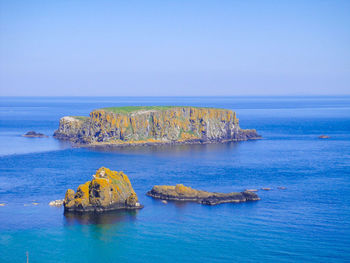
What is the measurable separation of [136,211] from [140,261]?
16290 mm

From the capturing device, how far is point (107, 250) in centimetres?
5544

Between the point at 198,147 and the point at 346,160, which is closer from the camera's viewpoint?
the point at 346,160

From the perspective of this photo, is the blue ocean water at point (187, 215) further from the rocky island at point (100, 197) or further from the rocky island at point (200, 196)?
the rocky island at point (100, 197)

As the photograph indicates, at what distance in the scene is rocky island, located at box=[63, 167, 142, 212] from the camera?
68125 millimetres

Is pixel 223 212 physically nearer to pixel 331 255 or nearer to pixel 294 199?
pixel 294 199

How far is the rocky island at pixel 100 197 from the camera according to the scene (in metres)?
68.1

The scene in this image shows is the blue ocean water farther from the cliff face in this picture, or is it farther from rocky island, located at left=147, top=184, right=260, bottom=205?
the cliff face

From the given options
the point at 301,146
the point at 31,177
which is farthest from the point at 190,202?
the point at 301,146

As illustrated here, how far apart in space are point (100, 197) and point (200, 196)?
15996 millimetres

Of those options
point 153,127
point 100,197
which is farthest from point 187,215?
point 153,127

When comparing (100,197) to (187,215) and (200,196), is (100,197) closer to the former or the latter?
(187,215)

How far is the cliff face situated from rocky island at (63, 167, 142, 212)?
68.6 meters

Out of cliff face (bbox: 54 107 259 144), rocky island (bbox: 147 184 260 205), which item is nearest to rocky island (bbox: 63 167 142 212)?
rocky island (bbox: 147 184 260 205)

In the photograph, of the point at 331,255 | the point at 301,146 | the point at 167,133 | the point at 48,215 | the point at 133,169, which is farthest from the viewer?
the point at 167,133
